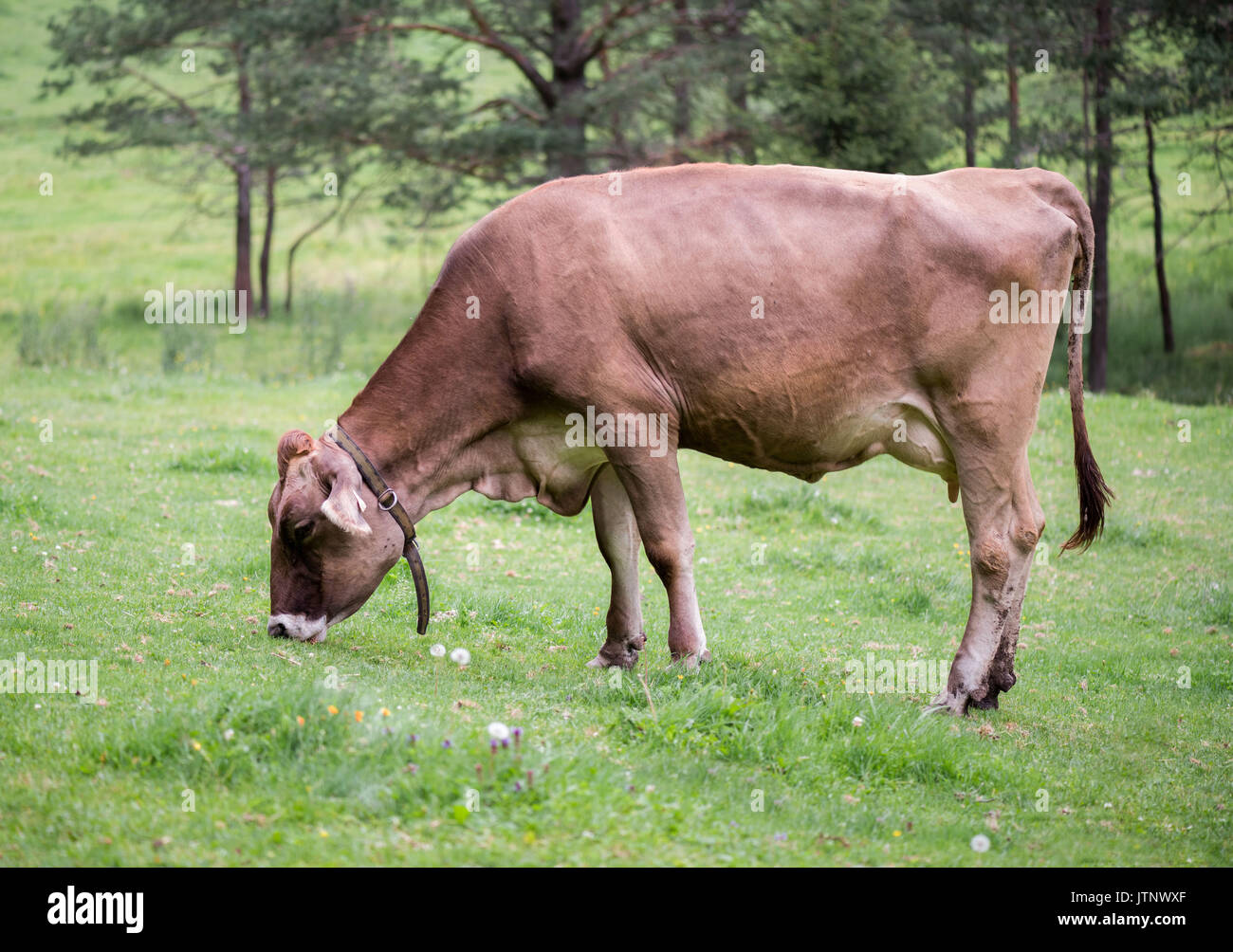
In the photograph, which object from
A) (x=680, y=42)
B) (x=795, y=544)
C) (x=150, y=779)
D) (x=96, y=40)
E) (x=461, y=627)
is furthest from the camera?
(x=96, y=40)

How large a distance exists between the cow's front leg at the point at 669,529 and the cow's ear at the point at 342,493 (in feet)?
4.60

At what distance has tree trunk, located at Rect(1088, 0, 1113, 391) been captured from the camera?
792 inches

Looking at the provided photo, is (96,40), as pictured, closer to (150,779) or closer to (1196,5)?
(1196,5)

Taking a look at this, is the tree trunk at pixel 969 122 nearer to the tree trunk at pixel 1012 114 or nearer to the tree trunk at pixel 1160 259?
the tree trunk at pixel 1012 114

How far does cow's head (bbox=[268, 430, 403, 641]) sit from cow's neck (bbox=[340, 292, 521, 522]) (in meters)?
0.22

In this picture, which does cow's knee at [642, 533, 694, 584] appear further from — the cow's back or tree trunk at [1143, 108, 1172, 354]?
tree trunk at [1143, 108, 1172, 354]

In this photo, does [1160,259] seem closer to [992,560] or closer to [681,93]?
[681,93]

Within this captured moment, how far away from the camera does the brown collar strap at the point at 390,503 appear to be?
6516 mm

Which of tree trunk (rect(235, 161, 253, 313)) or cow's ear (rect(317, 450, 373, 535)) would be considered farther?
tree trunk (rect(235, 161, 253, 313))

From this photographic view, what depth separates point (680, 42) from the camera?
75.5 feet

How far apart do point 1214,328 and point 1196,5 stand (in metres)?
8.33

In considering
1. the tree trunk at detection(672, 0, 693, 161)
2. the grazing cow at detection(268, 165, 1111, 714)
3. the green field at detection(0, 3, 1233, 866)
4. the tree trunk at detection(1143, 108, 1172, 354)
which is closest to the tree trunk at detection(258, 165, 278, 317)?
the tree trunk at detection(672, 0, 693, 161)

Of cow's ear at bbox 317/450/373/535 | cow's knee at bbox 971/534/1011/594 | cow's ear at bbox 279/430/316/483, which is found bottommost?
cow's knee at bbox 971/534/1011/594
